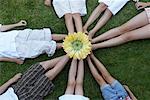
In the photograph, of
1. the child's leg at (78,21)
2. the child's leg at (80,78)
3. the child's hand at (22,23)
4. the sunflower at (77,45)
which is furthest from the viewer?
the child's hand at (22,23)

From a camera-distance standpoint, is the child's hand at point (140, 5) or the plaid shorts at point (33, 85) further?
the child's hand at point (140, 5)

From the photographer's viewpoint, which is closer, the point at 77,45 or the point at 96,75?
the point at 77,45

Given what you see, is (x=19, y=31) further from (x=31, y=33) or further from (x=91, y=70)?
(x=91, y=70)

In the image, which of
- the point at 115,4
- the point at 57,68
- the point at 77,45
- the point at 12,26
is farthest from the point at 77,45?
the point at 12,26

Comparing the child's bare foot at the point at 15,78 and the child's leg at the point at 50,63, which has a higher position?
the child's leg at the point at 50,63

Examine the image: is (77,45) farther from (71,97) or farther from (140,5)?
(140,5)

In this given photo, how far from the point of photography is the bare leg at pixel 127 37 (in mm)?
3418

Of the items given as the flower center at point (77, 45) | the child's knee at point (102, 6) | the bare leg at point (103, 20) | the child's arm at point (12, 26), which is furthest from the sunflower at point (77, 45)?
the child's arm at point (12, 26)

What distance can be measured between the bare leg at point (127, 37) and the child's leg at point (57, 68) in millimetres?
249

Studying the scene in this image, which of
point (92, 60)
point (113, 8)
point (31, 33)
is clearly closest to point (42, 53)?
point (31, 33)

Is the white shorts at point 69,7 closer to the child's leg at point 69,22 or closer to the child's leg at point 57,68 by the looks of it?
the child's leg at point 69,22

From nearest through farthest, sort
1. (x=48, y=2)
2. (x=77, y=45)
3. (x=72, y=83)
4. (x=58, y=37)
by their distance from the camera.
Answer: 1. (x=77, y=45)
2. (x=72, y=83)
3. (x=58, y=37)
4. (x=48, y=2)

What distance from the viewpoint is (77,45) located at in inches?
129

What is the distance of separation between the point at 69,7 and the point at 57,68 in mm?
486
